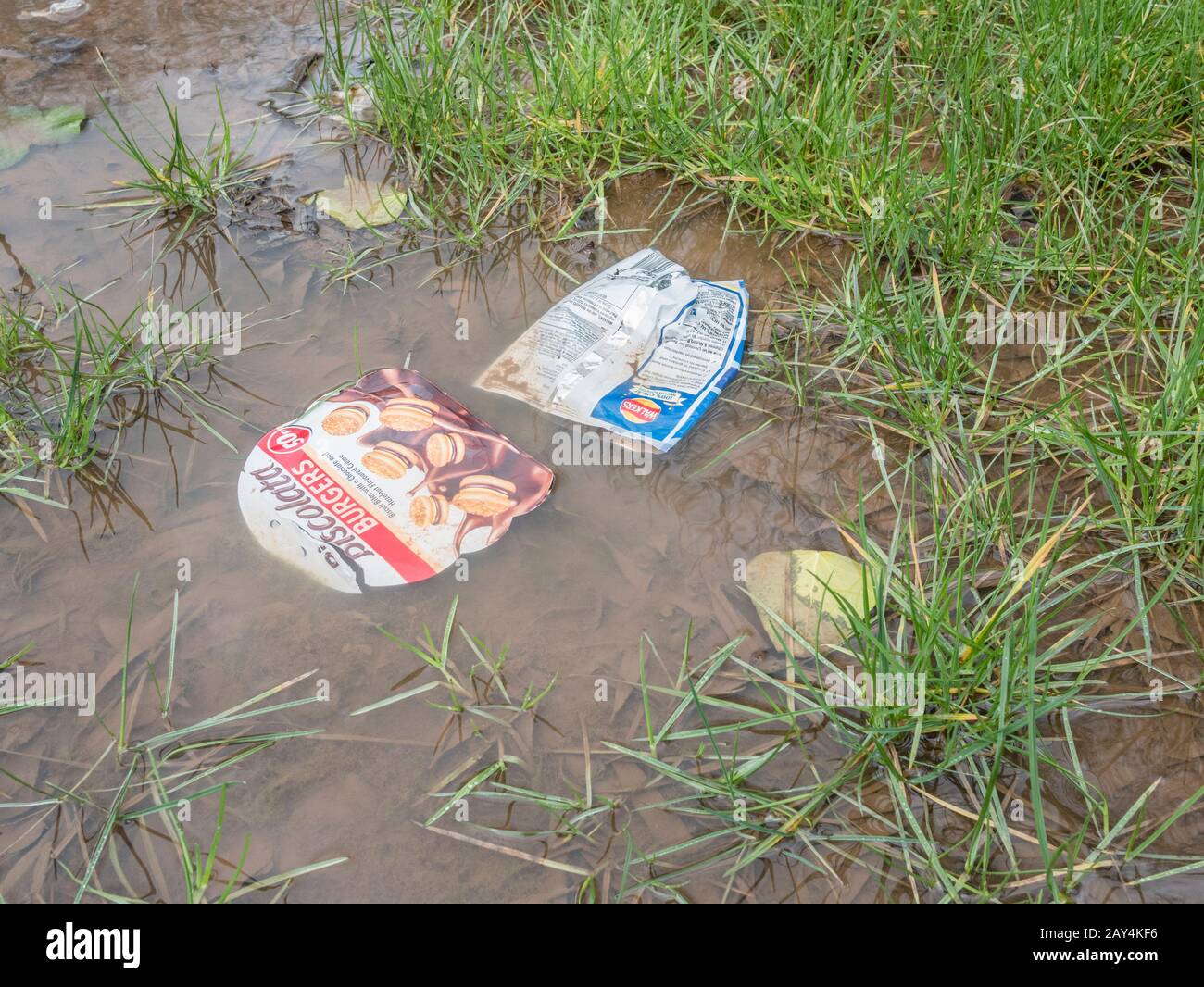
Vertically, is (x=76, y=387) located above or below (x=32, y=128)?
below

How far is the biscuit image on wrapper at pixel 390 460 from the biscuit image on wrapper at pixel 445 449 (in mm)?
29

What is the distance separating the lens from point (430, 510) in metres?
1.83

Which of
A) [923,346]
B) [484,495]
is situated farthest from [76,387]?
[923,346]

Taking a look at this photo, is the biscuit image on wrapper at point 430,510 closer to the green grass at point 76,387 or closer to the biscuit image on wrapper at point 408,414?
the biscuit image on wrapper at point 408,414

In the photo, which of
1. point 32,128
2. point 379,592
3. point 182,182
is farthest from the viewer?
point 32,128

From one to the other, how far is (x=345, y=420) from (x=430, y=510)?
29cm

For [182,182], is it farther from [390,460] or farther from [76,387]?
[390,460]

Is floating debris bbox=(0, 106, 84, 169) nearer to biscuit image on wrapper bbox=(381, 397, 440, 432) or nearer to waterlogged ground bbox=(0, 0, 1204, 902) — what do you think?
waterlogged ground bbox=(0, 0, 1204, 902)

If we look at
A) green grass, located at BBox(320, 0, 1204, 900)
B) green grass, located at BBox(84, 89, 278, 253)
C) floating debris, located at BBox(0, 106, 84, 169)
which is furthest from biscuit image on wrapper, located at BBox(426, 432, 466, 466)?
floating debris, located at BBox(0, 106, 84, 169)

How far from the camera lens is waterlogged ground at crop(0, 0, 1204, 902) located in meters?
1.46

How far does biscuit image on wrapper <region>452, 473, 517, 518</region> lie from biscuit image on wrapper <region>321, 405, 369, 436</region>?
0.87 ft

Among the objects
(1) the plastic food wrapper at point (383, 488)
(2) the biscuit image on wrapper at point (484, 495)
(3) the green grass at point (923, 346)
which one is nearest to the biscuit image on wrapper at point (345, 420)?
(1) the plastic food wrapper at point (383, 488)

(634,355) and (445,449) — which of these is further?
(634,355)

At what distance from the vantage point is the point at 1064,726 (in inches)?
59.8
